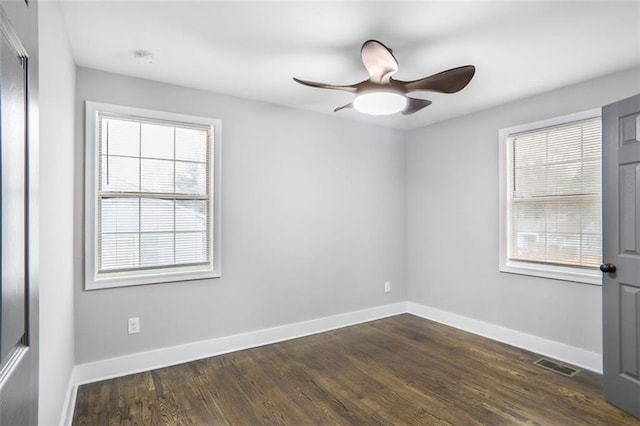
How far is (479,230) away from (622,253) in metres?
1.58

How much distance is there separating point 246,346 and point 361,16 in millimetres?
3030

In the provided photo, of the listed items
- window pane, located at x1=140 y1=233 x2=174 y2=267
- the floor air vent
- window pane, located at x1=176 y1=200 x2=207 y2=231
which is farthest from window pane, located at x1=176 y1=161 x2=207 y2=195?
the floor air vent

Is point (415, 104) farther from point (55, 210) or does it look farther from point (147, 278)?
point (147, 278)

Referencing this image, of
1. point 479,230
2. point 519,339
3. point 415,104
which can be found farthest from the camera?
point 479,230

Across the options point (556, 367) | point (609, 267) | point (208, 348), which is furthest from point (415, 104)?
point (208, 348)

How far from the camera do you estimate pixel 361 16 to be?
6.98 feet

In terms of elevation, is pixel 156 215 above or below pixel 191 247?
above

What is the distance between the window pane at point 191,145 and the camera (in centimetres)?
323

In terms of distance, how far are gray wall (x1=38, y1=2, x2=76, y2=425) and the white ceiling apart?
39 centimetres

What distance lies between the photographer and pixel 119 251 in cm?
296

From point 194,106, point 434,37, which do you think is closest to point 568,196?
point 434,37

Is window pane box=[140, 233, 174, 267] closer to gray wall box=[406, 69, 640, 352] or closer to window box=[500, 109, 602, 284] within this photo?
gray wall box=[406, 69, 640, 352]

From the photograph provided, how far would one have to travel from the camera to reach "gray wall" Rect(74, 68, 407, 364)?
9.60 ft

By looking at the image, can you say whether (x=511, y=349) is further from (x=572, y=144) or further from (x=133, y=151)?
(x=133, y=151)
